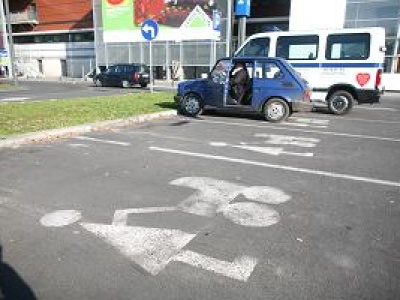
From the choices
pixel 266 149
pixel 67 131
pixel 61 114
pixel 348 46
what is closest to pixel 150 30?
pixel 61 114

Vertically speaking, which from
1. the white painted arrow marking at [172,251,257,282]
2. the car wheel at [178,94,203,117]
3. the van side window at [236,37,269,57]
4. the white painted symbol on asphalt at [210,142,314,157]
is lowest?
the white painted arrow marking at [172,251,257,282]

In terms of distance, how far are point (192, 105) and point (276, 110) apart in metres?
2.51

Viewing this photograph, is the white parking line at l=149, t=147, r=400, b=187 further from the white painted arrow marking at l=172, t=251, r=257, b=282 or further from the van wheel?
the van wheel

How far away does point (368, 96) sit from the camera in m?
11.8

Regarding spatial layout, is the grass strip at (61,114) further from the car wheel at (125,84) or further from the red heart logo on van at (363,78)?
the car wheel at (125,84)

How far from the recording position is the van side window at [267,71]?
10.2 m

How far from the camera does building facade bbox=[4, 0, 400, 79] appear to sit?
80.7 feet

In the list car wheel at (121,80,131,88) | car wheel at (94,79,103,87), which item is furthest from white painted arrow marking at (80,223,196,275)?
car wheel at (94,79,103,87)

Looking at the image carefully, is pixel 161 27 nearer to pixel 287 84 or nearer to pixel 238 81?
pixel 238 81

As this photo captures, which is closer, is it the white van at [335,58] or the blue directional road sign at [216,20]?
the white van at [335,58]

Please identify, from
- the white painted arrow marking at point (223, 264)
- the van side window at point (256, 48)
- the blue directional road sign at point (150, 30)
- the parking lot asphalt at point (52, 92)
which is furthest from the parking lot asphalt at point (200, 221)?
the parking lot asphalt at point (52, 92)

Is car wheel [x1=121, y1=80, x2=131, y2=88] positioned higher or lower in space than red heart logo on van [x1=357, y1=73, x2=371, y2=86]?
lower

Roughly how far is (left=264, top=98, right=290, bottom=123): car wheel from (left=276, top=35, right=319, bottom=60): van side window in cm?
301

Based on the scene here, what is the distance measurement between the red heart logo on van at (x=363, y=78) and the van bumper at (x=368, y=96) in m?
0.28
